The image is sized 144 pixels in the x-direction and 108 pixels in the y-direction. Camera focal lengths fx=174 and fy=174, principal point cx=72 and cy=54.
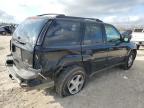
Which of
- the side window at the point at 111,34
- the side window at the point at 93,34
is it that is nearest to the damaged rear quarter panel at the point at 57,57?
the side window at the point at 93,34

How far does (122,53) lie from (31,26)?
342 cm

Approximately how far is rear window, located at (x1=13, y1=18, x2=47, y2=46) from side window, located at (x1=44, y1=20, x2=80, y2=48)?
0.80ft

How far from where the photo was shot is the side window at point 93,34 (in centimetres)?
445

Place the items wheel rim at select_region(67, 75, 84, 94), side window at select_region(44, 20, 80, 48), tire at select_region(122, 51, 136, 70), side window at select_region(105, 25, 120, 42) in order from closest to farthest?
1. side window at select_region(44, 20, 80, 48)
2. wheel rim at select_region(67, 75, 84, 94)
3. side window at select_region(105, 25, 120, 42)
4. tire at select_region(122, 51, 136, 70)

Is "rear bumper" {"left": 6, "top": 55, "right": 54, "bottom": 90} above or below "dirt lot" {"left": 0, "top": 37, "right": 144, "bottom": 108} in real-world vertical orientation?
above

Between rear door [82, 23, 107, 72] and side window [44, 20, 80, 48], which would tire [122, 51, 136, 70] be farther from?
side window [44, 20, 80, 48]

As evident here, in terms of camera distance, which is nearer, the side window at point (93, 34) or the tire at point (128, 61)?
the side window at point (93, 34)

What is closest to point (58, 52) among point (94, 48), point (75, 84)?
point (75, 84)

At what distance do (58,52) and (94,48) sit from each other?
1230 mm

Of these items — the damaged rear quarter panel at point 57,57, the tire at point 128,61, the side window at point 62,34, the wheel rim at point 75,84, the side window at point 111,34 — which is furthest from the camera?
the tire at point 128,61

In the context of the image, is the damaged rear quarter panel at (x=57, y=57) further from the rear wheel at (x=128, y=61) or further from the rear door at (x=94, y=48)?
the rear wheel at (x=128, y=61)

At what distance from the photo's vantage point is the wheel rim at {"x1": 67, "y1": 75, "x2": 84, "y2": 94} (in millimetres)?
4311

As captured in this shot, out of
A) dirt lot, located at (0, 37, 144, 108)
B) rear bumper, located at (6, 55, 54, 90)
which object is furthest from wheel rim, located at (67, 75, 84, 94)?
rear bumper, located at (6, 55, 54, 90)

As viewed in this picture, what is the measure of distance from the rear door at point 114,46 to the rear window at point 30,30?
84.8 inches
